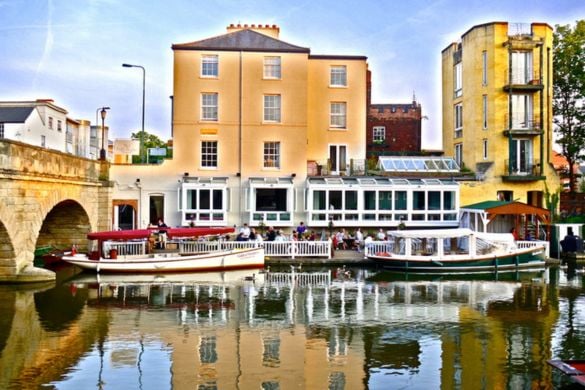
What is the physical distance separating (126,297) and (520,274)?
1759 centimetres

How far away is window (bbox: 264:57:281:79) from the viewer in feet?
120

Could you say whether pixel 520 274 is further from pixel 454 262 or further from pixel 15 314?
pixel 15 314

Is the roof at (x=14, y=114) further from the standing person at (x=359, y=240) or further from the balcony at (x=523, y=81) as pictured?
the balcony at (x=523, y=81)

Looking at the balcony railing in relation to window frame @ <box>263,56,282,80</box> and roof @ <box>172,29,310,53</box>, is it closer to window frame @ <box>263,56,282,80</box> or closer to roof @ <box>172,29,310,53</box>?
roof @ <box>172,29,310,53</box>

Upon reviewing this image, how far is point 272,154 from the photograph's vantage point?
3647cm

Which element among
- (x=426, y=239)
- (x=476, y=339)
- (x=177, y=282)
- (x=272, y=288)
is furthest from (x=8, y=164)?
(x=426, y=239)

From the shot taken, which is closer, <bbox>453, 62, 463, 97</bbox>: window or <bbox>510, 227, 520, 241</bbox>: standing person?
<bbox>510, 227, 520, 241</bbox>: standing person

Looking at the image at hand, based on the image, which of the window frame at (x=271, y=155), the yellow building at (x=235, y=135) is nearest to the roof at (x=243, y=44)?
the yellow building at (x=235, y=135)

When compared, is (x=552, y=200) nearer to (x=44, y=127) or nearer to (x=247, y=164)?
(x=247, y=164)

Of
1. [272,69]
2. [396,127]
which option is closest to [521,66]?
[396,127]

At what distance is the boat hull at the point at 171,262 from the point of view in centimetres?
2672

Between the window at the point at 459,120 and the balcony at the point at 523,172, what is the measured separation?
487cm

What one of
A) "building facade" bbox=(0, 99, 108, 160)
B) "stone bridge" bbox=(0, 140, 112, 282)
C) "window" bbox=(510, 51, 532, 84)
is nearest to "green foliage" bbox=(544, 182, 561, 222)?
"window" bbox=(510, 51, 532, 84)

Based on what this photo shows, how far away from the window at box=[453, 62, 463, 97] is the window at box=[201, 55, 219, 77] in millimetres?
16764
